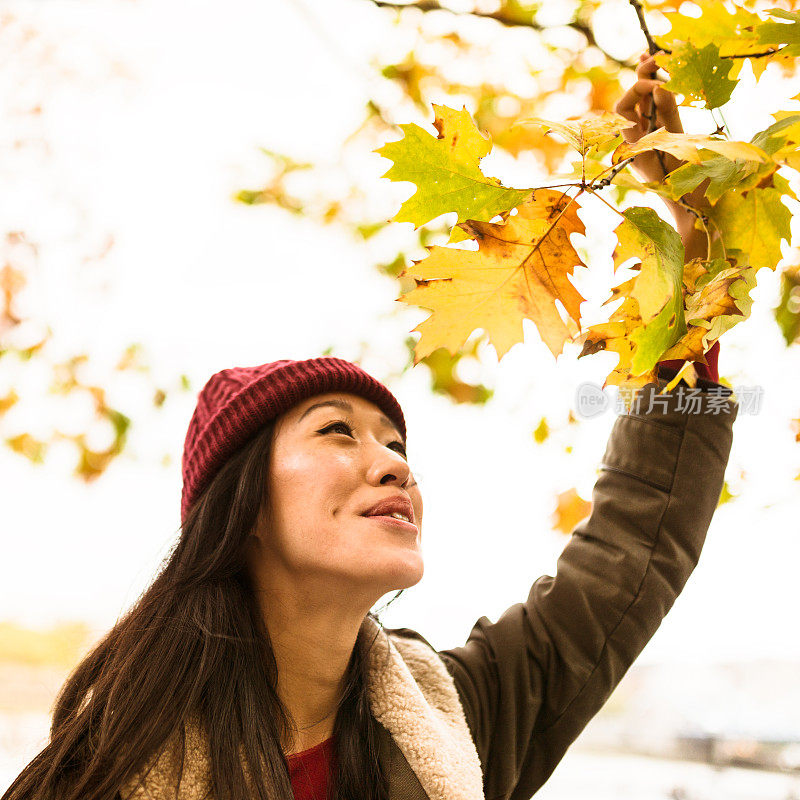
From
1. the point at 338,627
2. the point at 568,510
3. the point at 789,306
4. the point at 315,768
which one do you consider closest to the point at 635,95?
the point at 338,627

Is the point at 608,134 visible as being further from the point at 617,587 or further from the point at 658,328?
the point at 617,587

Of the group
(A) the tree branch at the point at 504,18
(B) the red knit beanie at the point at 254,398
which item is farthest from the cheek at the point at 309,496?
(A) the tree branch at the point at 504,18

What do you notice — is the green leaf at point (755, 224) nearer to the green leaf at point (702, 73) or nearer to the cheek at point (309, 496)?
the green leaf at point (702, 73)

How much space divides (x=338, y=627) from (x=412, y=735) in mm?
237

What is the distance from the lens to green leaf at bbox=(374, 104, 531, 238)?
0.79 meters

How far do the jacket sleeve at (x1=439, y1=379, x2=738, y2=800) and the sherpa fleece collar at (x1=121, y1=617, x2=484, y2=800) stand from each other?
8 cm

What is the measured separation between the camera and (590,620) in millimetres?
1488

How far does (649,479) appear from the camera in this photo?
4.96ft

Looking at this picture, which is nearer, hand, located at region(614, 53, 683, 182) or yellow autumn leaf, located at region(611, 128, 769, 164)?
yellow autumn leaf, located at region(611, 128, 769, 164)

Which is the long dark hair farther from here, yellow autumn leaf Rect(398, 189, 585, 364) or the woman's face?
yellow autumn leaf Rect(398, 189, 585, 364)

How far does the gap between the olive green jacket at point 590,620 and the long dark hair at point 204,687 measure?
139 millimetres

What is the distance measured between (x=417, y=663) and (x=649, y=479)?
0.61 meters

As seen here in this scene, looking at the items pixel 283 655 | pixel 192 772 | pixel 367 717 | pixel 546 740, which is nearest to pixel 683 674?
pixel 546 740

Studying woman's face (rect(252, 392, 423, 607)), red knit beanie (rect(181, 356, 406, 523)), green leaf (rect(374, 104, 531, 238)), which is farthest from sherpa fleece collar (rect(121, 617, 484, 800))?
green leaf (rect(374, 104, 531, 238))
